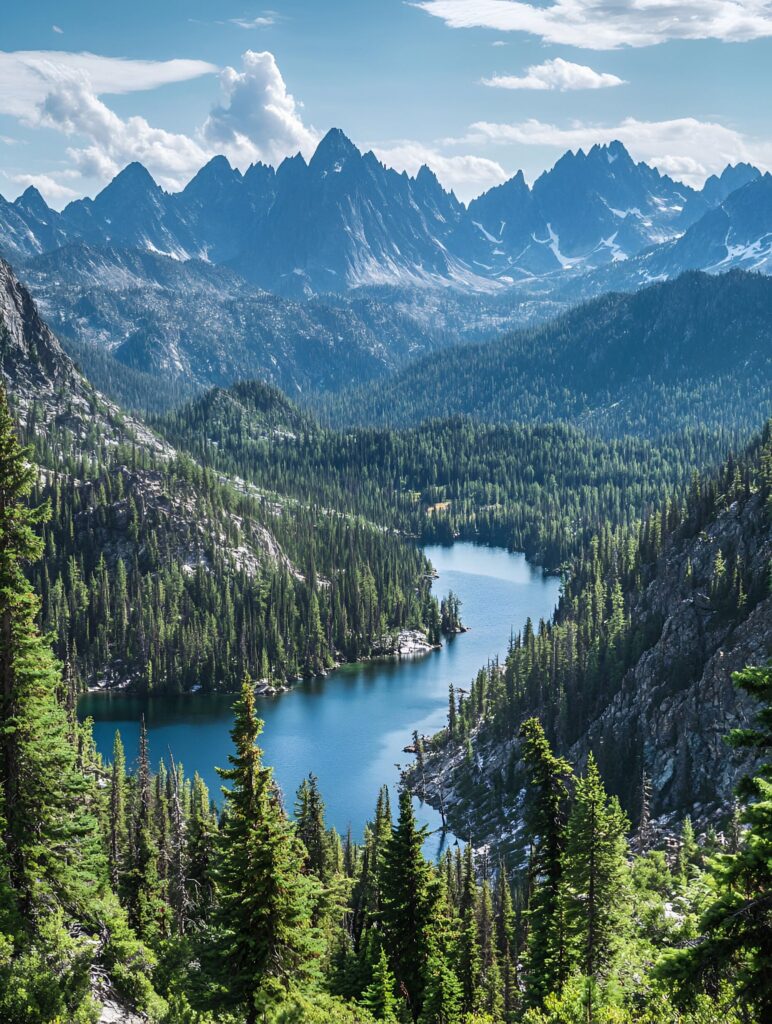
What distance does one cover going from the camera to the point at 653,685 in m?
138

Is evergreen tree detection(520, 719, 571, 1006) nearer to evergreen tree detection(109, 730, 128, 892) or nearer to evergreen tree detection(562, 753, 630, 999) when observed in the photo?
evergreen tree detection(562, 753, 630, 999)

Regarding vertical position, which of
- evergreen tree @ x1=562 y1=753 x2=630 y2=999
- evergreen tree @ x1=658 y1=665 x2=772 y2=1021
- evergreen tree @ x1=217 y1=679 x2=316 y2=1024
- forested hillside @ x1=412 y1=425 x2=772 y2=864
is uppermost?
evergreen tree @ x1=658 y1=665 x2=772 y2=1021

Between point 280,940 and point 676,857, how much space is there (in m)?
68.8

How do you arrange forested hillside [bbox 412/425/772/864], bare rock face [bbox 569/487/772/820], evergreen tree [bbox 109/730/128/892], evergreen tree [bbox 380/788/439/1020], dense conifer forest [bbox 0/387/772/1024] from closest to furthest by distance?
1. dense conifer forest [bbox 0/387/772/1024]
2. evergreen tree [bbox 380/788/439/1020]
3. evergreen tree [bbox 109/730/128/892]
4. bare rock face [bbox 569/487/772/820]
5. forested hillside [bbox 412/425/772/864]

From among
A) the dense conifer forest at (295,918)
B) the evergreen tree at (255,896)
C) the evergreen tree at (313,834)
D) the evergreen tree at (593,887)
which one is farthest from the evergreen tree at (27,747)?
Answer: the evergreen tree at (313,834)

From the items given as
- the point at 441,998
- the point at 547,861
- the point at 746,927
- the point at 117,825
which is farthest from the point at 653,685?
the point at 746,927

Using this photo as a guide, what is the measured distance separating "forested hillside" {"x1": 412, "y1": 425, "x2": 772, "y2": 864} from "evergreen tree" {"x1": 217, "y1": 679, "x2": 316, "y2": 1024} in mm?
77244

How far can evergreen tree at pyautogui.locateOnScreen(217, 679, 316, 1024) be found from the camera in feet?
122

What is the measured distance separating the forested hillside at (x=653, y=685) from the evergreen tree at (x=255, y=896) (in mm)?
77244

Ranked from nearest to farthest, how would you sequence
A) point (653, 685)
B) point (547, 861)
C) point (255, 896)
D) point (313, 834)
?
point (255, 896), point (547, 861), point (313, 834), point (653, 685)

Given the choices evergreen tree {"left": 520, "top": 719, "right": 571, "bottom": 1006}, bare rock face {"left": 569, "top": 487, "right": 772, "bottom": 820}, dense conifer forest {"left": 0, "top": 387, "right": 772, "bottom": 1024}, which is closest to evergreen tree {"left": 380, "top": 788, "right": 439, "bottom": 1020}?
dense conifer forest {"left": 0, "top": 387, "right": 772, "bottom": 1024}

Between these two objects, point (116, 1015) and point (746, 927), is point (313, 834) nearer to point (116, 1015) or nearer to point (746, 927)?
point (116, 1015)

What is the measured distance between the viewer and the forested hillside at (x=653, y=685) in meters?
120

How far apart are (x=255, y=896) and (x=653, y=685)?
109 meters
